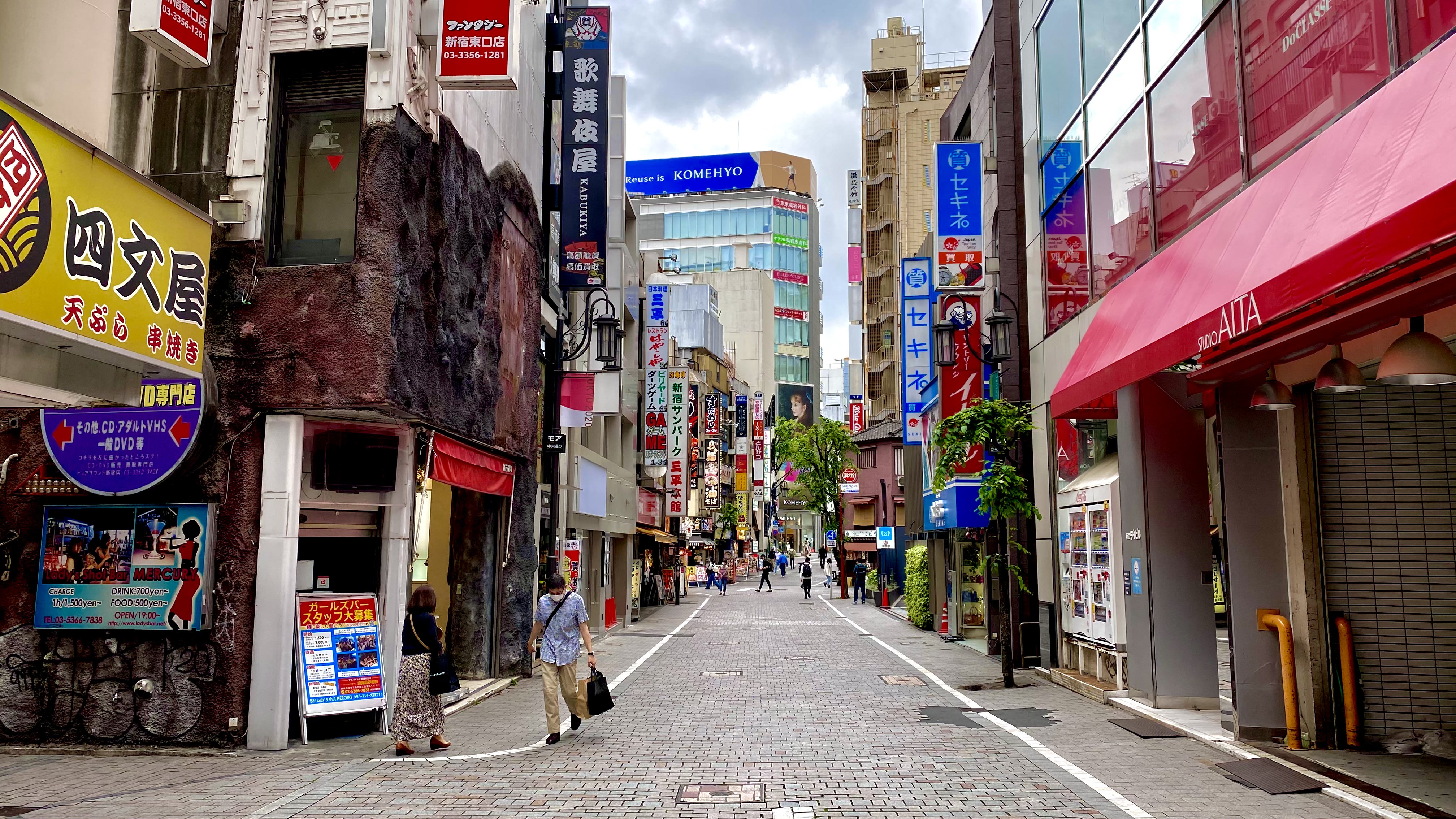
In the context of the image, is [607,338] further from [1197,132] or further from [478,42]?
[1197,132]

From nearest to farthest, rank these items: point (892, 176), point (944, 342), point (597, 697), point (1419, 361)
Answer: point (1419, 361), point (597, 697), point (944, 342), point (892, 176)

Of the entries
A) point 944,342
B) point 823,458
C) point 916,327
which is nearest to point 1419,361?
point 944,342

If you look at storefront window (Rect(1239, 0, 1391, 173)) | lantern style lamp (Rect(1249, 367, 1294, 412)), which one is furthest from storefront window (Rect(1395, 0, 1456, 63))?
lantern style lamp (Rect(1249, 367, 1294, 412))

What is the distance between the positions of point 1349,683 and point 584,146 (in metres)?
14.5

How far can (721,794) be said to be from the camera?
27.8ft

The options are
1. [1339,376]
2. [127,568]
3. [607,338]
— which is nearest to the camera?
[1339,376]

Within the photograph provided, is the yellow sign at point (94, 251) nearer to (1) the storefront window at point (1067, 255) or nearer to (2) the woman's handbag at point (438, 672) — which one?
(2) the woman's handbag at point (438, 672)

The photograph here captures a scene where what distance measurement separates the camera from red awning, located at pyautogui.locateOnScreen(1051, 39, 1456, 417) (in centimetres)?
640

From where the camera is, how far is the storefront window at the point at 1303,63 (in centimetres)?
858

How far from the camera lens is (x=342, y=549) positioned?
41.6ft

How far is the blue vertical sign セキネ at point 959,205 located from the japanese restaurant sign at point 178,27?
13.3 metres

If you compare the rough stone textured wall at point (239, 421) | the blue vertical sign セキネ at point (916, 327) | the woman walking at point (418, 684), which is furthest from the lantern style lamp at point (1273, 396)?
the blue vertical sign セキネ at point (916, 327)

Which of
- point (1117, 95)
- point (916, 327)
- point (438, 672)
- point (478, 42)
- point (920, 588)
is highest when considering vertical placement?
point (1117, 95)

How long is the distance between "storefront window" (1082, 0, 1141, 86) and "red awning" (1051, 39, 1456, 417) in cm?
414
